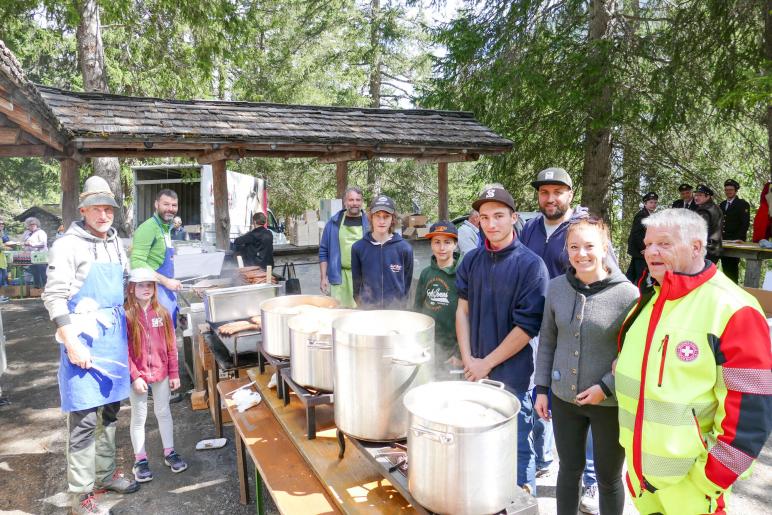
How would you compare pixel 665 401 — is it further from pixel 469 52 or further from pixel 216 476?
pixel 469 52

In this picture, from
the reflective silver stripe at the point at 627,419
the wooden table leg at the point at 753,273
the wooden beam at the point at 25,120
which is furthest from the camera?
the wooden table leg at the point at 753,273

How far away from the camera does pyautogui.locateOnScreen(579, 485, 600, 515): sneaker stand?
10.2 ft

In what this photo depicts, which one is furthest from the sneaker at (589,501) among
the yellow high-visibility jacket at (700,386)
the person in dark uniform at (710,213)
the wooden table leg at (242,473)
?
the person in dark uniform at (710,213)

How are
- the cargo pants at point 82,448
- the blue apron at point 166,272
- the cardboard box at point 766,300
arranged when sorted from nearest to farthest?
→ 1. the cargo pants at point 82,448
2. the blue apron at point 166,272
3. the cardboard box at point 766,300

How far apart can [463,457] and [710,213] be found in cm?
884

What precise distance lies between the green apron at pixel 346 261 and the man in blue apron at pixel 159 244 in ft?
5.74

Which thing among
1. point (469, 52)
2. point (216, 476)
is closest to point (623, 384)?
point (216, 476)

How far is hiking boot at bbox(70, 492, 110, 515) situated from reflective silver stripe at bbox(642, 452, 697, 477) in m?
3.32

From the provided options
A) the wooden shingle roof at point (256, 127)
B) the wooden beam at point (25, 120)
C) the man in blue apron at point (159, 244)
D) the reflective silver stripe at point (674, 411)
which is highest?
the wooden shingle roof at point (256, 127)

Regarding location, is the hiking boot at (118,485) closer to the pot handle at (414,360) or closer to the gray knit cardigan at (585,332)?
the pot handle at (414,360)

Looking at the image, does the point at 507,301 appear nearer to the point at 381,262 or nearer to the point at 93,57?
the point at 381,262

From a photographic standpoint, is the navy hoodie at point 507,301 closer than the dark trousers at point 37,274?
Yes

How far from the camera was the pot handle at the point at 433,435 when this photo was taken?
4.51 feet

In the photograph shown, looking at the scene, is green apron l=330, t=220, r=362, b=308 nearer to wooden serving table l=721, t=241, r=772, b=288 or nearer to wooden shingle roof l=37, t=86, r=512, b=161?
wooden shingle roof l=37, t=86, r=512, b=161
